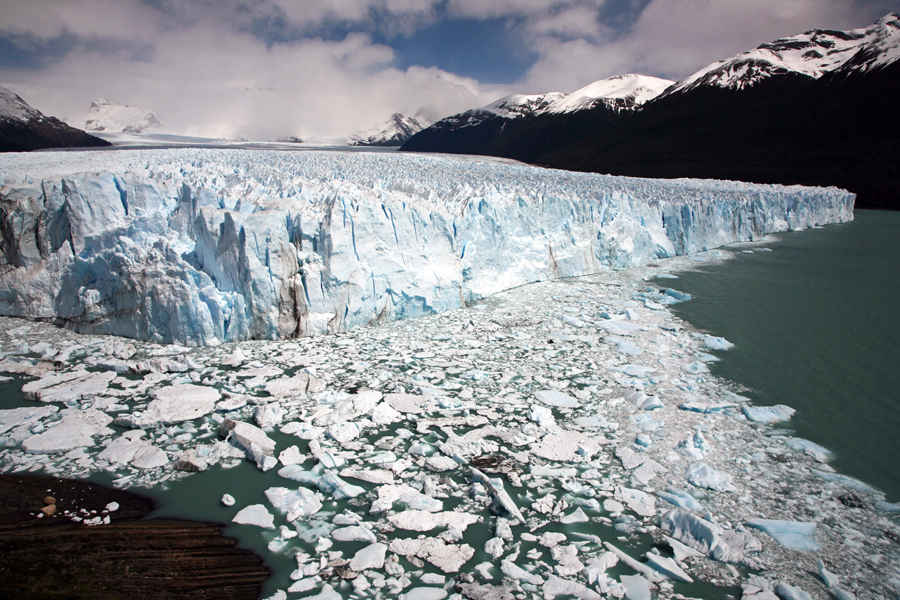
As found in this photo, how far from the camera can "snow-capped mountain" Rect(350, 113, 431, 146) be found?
579ft

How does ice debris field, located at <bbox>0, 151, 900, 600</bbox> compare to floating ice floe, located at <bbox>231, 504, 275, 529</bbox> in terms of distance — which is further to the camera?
floating ice floe, located at <bbox>231, 504, 275, 529</bbox>

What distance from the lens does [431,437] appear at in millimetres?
3893

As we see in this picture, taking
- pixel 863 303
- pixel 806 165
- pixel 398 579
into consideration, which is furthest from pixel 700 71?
pixel 398 579

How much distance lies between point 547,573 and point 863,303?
337 inches

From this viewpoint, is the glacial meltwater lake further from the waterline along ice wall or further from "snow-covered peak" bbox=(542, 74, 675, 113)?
"snow-covered peak" bbox=(542, 74, 675, 113)

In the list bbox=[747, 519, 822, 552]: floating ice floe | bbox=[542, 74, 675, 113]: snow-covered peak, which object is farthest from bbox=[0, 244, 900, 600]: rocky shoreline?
bbox=[542, 74, 675, 113]: snow-covered peak

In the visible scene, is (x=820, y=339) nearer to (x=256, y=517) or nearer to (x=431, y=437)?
(x=431, y=437)

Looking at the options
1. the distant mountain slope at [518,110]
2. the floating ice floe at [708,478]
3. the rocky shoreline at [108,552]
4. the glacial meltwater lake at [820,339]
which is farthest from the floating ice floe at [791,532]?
the distant mountain slope at [518,110]

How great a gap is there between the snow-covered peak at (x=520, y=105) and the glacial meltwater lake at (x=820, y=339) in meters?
72.8

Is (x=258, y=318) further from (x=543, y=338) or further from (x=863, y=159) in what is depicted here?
(x=863, y=159)

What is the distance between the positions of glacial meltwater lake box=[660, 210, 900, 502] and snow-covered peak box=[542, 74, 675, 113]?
6667cm

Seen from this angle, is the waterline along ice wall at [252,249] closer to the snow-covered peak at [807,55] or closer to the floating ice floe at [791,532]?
the floating ice floe at [791,532]

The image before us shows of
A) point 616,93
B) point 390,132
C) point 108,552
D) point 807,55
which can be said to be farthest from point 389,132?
point 108,552

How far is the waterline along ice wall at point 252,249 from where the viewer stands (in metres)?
5.91
